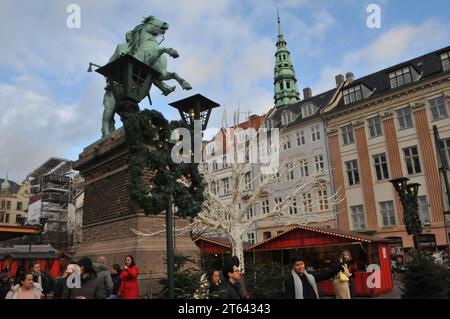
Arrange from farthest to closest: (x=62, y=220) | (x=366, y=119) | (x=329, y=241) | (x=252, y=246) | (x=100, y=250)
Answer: (x=62, y=220) → (x=366, y=119) → (x=252, y=246) → (x=329, y=241) → (x=100, y=250)

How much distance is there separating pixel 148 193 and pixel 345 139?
2864cm

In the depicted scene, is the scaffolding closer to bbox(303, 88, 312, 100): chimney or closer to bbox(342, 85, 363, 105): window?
bbox(303, 88, 312, 100): chimney

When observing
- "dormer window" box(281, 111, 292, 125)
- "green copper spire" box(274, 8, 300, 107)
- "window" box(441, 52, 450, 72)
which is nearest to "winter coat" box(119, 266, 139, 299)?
"window" box(441, 52, 450, 72)

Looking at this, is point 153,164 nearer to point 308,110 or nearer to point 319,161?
point 319,161

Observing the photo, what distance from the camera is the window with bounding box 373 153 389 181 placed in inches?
1209

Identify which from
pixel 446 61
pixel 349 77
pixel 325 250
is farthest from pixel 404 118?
pixel 325 250

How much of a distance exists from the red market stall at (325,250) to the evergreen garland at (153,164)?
34.5 feet

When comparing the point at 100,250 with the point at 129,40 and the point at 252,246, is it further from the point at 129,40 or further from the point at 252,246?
the point at 252,246

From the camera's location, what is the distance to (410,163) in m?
29.4

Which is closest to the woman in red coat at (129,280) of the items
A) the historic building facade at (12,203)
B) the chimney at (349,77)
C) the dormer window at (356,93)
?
the dormer window at (356,93)

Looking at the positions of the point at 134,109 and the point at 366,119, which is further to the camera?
→ the point at 366,119

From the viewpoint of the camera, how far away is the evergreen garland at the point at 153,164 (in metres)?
7.92

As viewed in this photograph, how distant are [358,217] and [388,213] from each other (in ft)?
8.43
